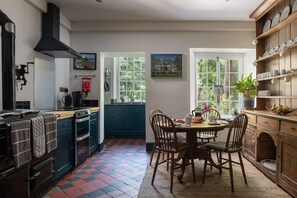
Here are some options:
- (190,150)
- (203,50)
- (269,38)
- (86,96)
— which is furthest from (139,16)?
(190,150)

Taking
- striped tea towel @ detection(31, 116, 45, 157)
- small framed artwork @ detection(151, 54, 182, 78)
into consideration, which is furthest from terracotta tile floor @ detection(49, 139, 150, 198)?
small framed artwork @ detection(151, 54, 182, 78)

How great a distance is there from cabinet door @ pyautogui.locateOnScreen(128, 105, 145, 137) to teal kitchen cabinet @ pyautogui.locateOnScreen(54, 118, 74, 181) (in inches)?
103

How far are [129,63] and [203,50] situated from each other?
2.30 metres

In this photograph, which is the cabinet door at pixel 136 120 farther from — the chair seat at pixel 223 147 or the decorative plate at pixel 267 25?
the decorative plate at pixel 267 25

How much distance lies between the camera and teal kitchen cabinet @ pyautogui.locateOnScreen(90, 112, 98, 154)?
13.1 feet

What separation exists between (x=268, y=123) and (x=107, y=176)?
91.2 inches

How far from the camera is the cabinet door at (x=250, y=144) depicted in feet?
11.2

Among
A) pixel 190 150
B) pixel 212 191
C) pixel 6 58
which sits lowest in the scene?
pixel 212 191

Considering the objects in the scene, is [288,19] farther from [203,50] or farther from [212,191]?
[212,191]

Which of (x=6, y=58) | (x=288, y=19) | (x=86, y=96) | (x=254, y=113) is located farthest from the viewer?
(x=86, y=96)

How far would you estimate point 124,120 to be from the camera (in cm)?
570

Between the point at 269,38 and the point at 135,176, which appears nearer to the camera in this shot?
the point at 135,176

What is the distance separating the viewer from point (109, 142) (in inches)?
206

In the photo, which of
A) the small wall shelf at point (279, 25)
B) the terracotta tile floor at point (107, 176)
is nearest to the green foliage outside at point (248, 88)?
the small wall shelf at point (279, 25)
